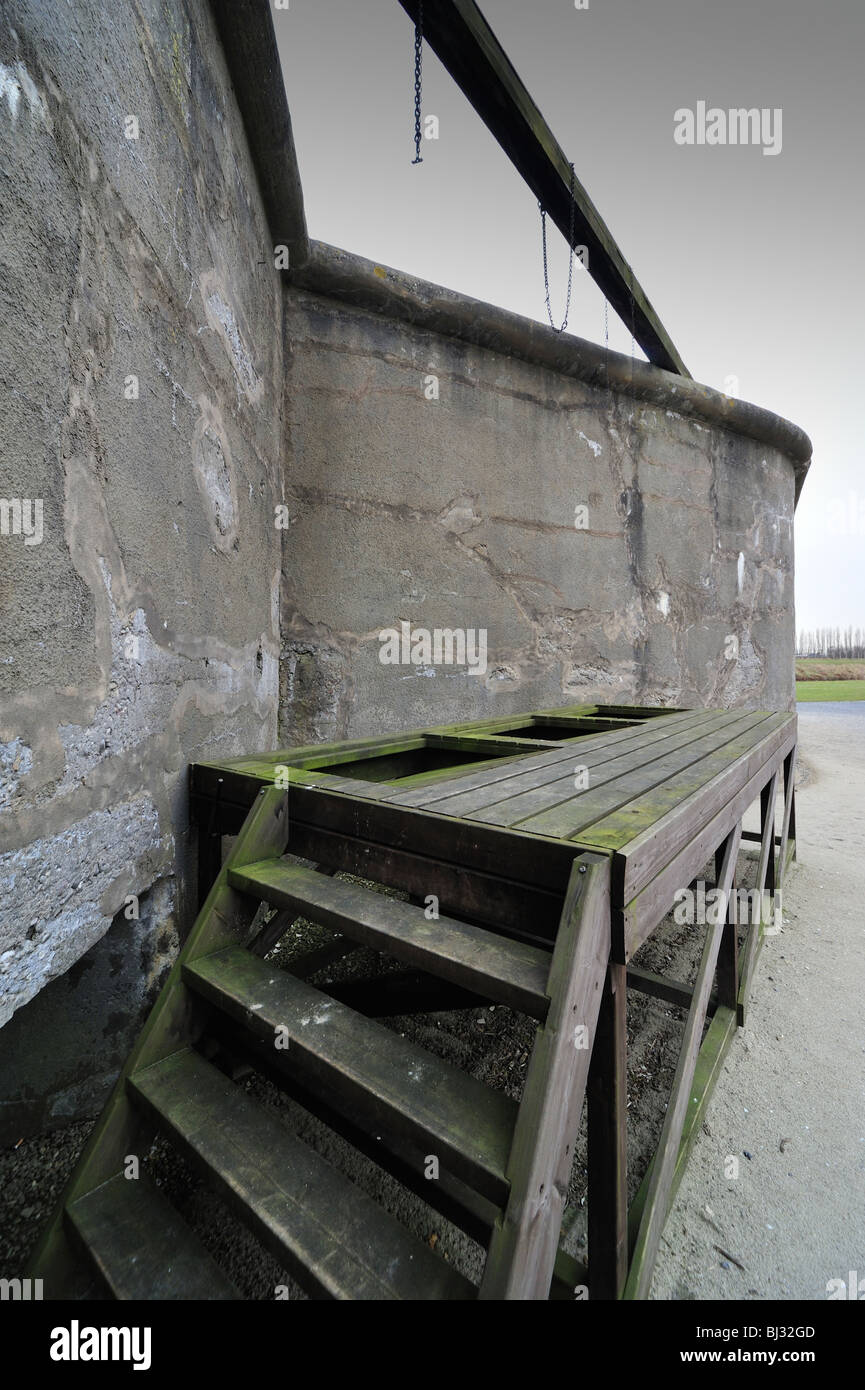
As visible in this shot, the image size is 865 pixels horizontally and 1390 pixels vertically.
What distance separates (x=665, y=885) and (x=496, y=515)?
9.45 ft

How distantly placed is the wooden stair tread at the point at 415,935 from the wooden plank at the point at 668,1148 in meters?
0.64

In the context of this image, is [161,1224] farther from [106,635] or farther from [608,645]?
[608,645]

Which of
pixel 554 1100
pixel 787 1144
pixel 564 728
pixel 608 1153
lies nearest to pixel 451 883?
pixel 554 1100

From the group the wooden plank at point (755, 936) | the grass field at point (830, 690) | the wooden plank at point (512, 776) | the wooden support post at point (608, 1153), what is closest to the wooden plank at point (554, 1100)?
the wooden support post at point (608, 1153)

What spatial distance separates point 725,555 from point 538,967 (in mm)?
4818

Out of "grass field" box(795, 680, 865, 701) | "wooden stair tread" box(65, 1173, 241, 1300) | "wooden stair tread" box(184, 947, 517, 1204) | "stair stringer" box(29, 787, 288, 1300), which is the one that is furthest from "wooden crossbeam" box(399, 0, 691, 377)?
"grass field" box(795, 680, 865, 701)

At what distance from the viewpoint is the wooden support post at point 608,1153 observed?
0.95 metres

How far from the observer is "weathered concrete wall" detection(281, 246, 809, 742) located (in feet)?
9.64

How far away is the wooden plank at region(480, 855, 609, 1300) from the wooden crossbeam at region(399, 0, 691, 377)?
11.9 ft

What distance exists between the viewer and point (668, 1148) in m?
1.20

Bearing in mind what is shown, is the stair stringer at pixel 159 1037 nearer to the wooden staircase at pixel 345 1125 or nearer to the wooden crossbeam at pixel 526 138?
the wooden staircase at pixel 345 1125

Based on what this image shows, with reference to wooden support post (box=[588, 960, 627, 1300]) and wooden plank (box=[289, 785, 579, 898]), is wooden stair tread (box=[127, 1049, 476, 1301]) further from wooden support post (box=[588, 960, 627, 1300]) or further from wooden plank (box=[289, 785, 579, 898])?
wooden plank (box=[289, 785, 579, 898])

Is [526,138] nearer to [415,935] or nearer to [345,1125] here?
[415,935]
